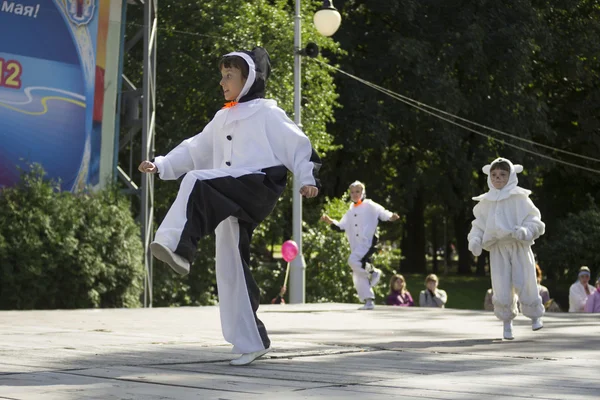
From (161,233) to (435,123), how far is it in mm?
27315

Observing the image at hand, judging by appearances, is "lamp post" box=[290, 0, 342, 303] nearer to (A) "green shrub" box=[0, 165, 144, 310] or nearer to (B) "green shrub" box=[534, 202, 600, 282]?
(A) "green shrub" box=[0, 165, 144, 310]

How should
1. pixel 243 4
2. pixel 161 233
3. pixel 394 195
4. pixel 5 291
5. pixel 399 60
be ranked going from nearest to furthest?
pixel 161 233, pixel 5 291, pixel 243 4, pixel 399 60, pixel 394 195

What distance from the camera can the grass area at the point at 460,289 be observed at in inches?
1454

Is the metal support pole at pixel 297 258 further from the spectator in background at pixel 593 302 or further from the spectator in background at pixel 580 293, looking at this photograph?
the spectator in background at pixel 593 302

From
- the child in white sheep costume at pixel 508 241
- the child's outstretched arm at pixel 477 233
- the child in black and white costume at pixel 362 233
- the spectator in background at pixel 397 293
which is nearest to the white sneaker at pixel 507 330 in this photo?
the child in white sheep costume at pixel 508 241

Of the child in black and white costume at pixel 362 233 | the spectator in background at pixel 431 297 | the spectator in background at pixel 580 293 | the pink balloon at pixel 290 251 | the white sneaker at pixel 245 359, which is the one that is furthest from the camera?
the pink balloon at pixel 290 251

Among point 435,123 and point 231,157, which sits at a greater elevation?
point 435,123

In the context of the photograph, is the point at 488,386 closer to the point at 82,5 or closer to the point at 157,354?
the point at 157,354

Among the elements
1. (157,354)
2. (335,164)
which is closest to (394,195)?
(335,164)

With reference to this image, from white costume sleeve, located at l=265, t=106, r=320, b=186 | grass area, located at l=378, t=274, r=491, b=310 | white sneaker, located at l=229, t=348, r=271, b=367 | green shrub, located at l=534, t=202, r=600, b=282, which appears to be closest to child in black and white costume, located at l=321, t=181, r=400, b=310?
white costume sleeve, located at l=265, t=106, r=320, b=186

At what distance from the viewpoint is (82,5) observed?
59.7ft

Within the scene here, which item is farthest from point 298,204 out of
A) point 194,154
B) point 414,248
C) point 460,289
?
point 414,248

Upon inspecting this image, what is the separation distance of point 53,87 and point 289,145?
10.9 metres

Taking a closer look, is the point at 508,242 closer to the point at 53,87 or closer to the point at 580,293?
the point at 580,293
